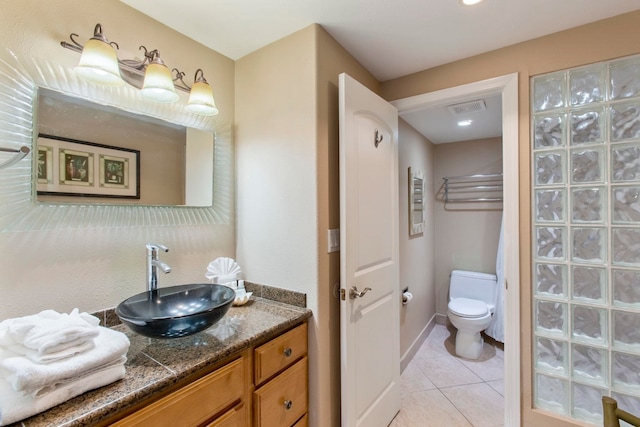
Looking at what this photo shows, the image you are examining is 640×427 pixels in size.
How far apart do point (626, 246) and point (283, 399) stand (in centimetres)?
185

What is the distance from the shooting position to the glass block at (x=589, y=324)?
4.77 ft

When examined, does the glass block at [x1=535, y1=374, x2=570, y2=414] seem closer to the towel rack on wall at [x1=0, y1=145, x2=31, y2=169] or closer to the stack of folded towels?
the stack of folded towels

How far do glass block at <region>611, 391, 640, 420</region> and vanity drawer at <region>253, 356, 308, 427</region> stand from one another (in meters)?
1.59

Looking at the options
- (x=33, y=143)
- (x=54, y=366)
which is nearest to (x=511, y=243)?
(x=54, y=366)

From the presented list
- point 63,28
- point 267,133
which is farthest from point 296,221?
point 63,28

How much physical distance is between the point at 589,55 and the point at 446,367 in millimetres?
2478

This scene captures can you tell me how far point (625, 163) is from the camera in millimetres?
1408

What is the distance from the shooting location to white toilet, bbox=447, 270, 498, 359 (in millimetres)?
2611

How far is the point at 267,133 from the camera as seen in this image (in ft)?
5.25

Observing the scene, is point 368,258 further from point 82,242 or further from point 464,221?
point 464,221

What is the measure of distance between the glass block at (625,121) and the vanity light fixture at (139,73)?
6.84 ft

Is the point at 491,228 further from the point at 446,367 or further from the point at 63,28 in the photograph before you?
the point at 63,28

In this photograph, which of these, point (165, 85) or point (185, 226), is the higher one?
point (165, 85)

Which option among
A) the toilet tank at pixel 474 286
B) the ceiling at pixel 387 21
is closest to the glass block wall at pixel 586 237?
the ceiling at pixel 387 21
